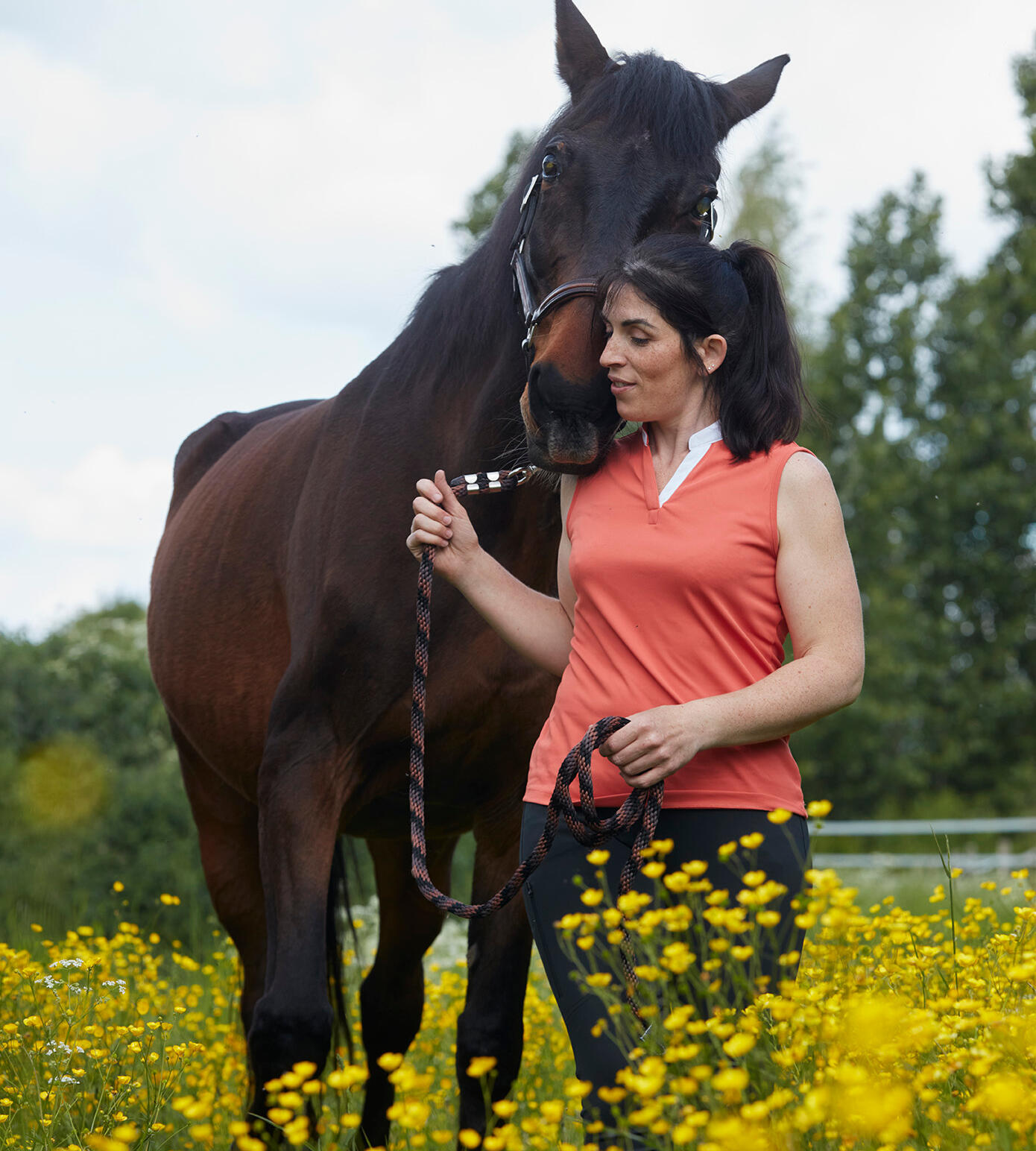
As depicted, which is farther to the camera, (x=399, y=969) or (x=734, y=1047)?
(x=399, y=969)

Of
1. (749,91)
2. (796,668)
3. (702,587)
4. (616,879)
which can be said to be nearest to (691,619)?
(702,587)

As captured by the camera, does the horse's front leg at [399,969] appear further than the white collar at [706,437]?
Yes

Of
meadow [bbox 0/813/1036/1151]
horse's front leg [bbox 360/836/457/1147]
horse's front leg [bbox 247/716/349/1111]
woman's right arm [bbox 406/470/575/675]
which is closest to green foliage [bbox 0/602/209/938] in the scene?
horse's front leg [bbox 360/836/457/1147]

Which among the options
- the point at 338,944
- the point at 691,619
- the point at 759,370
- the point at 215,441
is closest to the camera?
the point at 691,619

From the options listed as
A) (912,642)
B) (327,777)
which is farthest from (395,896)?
(912,642)

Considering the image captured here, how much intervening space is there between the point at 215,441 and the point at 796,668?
12.8ft

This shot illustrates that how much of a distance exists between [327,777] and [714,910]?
5.25ft

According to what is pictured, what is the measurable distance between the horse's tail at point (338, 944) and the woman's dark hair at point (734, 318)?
7.51 feet

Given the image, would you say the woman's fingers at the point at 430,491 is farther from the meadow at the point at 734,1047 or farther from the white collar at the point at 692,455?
the meadow at the point at 734,1047

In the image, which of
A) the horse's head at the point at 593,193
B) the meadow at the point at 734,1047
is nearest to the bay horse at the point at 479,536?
the horse's head at the point at 593,193

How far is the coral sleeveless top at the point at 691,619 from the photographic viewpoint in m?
2.13

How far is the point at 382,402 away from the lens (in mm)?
3332

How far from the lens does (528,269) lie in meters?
2.75

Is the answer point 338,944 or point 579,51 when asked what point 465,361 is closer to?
point 579,51
